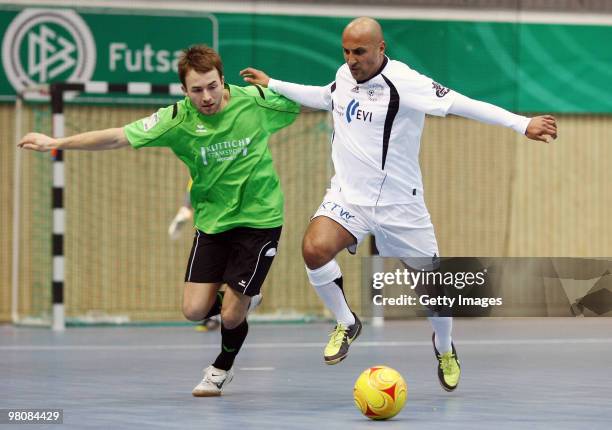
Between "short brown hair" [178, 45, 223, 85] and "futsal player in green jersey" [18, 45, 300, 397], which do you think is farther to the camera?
"futsal player in green jersey" [18, 45, 300, 397]

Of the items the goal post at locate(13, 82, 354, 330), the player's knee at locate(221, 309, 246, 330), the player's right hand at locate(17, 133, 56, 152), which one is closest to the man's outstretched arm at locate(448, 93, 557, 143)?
the player's knee at locate(221, 309, 246, 330)

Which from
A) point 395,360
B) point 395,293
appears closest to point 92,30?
point 395,293

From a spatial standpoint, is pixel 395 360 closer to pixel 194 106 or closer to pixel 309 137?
pixel 194 106

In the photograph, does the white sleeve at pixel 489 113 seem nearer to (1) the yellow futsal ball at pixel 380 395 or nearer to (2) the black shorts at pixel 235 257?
(2) the black shorts at pixel 235 257

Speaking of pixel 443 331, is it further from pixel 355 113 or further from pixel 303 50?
pixel 303 50

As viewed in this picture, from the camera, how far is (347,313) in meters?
8.24

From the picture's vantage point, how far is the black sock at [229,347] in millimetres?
8258

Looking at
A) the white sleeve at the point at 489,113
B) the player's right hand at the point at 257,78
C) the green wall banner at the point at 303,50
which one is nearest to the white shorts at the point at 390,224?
the white sleeve at the point at 489,113

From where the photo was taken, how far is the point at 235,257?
821 cm

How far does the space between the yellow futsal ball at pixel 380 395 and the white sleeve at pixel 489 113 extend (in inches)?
63.9

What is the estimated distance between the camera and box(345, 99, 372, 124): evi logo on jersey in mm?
8091

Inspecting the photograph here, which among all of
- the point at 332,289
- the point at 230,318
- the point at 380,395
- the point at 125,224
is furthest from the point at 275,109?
the point at 125,224

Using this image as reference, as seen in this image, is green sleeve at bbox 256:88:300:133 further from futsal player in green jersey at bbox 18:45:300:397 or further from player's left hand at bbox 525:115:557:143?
player's left hand at bbox 525:115:557:143

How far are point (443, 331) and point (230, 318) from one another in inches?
52.4
